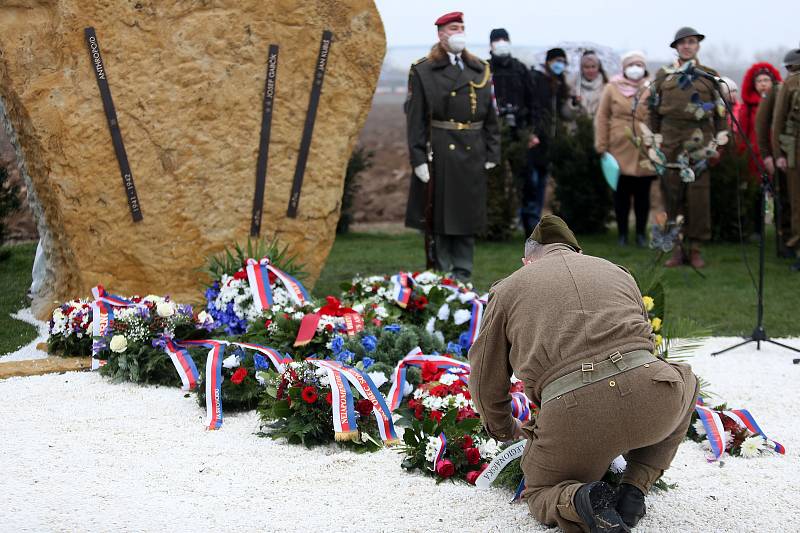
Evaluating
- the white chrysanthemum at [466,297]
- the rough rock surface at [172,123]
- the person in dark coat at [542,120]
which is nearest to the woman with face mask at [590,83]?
the person in dark coat at [542,120]

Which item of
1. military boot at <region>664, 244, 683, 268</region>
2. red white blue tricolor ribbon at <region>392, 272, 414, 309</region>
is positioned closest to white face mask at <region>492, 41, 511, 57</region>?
military boot at <region>664, 244, 683, 268</region>

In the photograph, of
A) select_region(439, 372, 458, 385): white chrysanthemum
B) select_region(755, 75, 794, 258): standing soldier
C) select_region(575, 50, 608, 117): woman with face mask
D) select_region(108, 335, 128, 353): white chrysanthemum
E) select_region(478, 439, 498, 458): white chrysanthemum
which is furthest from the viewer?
select_region(575, 50, 608, 117): woman with face mask

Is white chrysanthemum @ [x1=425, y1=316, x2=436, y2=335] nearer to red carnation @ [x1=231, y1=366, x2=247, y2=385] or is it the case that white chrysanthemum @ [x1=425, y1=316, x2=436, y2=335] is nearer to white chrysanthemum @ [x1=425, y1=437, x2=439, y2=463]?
red carnation @ [x1=231, y1=366, x2=247, y2=385]

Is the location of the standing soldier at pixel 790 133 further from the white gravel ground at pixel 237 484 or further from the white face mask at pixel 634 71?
the white gravel ground at pixel 237 484

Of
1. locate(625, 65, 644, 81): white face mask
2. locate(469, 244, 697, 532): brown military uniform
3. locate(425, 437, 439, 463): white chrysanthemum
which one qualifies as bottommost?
locate(425, 437, 439, 463): white chrysanthemum

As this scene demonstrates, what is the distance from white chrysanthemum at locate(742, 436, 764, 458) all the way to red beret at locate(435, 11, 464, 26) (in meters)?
4.44

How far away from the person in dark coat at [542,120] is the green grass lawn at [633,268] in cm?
54

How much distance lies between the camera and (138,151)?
22.7 feet

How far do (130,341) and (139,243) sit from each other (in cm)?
148

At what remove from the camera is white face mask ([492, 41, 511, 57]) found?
10.5m

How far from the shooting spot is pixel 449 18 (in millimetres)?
7824

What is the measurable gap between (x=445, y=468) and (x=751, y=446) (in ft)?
5.06

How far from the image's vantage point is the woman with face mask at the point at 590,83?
483 inches

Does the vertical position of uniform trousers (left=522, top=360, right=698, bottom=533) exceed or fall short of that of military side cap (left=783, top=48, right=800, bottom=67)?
it falls short
